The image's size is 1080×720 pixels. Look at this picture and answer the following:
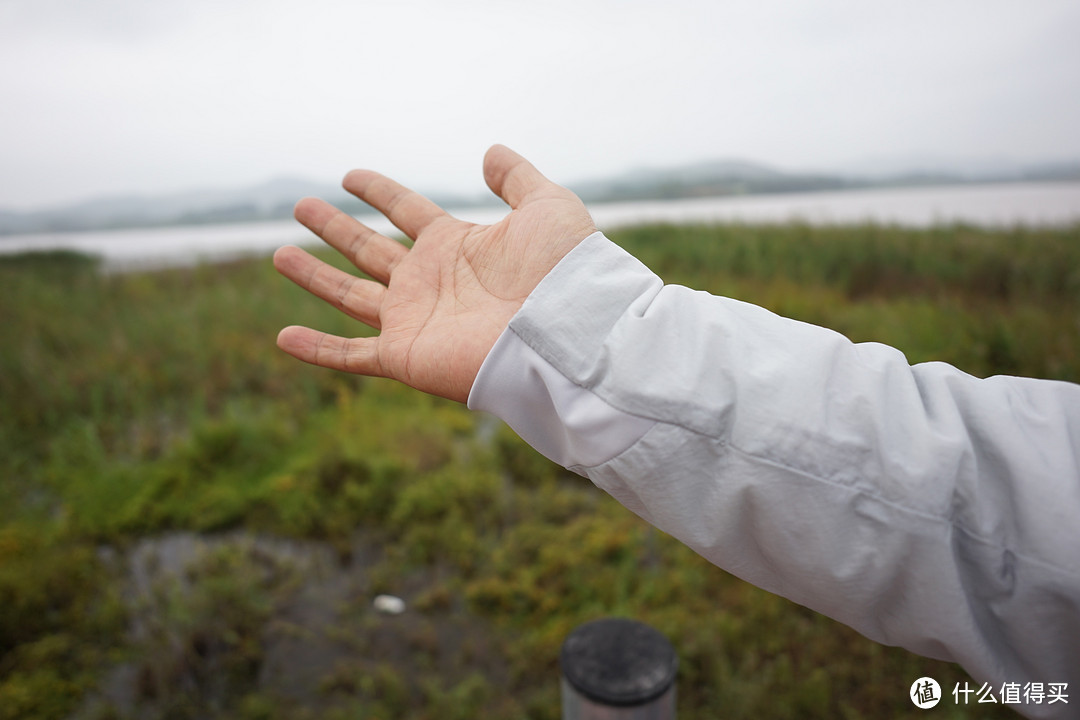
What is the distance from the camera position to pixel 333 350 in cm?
156

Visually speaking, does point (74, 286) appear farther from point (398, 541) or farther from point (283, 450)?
point (398, 541)

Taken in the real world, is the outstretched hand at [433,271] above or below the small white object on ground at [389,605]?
above

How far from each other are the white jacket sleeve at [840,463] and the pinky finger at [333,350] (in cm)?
61

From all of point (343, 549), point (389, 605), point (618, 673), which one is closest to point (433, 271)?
point (618, 673)

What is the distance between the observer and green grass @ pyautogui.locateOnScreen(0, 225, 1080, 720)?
242cm

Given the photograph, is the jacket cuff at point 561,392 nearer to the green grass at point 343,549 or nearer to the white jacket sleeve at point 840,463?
the white jacket sleeve at point 840,463

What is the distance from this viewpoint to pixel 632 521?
347 cm

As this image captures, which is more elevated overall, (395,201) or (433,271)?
(395,201)

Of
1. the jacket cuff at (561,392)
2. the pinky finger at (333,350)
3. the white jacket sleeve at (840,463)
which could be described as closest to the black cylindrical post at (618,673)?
the white jacket sleeve at (840,463)

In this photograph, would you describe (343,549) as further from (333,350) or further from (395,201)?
(395,201)

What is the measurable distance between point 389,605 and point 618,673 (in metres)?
1.65

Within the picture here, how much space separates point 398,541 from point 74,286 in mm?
8654

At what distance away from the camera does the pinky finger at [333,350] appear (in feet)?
5.01

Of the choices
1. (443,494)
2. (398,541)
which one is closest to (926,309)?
(443,494)
